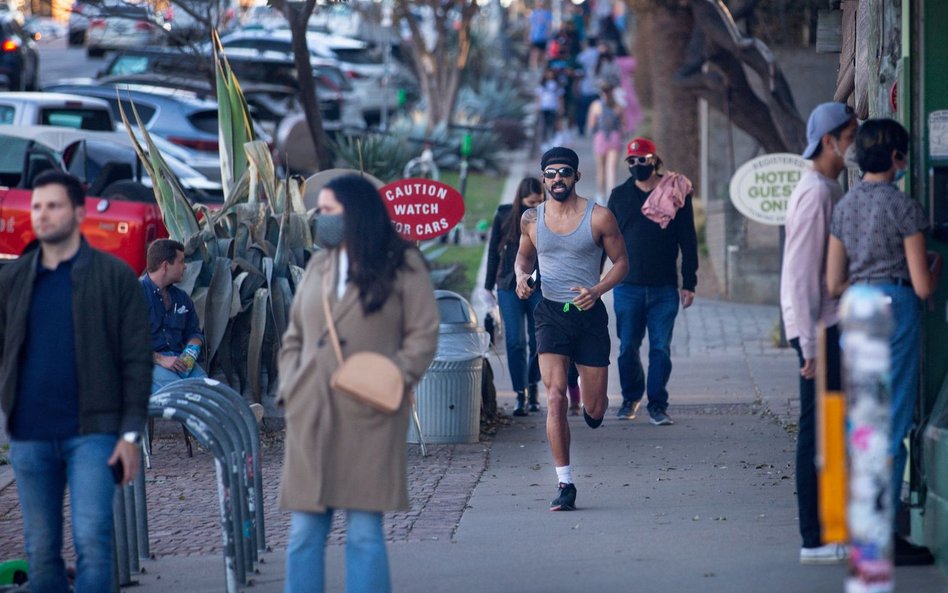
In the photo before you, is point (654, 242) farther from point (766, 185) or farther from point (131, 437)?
point (131, 437)

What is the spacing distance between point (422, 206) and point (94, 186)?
5031 millimetres

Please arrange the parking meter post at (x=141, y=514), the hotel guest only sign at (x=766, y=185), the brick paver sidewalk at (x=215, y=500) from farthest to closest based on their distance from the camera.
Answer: the hotel guest only sign at (x=766, y=185) < the brick paver sidewalk at (x=215, y=500) < the parking meter post at (x=141, y=514)

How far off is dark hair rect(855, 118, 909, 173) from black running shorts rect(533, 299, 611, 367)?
2223mm

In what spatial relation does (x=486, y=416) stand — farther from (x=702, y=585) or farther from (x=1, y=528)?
(x=702, y=585)

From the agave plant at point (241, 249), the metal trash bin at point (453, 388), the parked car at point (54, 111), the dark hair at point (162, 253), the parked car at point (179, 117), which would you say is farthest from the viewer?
the parked car at point (179, 117)

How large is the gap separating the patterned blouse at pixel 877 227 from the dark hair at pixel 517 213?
4711 millimetres

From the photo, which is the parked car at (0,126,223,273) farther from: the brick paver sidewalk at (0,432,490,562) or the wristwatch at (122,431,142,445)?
the wristwatch at (122,431,142,445)

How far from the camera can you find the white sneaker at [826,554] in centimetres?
612

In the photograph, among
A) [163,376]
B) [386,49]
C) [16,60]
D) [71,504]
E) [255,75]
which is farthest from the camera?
[386,49]

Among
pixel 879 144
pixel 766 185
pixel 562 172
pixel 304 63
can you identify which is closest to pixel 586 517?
pixel 562 172

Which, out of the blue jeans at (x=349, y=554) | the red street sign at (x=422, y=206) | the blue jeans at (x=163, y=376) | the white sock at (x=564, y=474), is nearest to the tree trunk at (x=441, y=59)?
the red street sign at (x=422, y=206)

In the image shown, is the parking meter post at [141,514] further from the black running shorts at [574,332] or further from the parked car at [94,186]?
the parked car at [94,186]

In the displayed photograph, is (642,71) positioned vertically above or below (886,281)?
A: above

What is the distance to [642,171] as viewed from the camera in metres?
10.1
